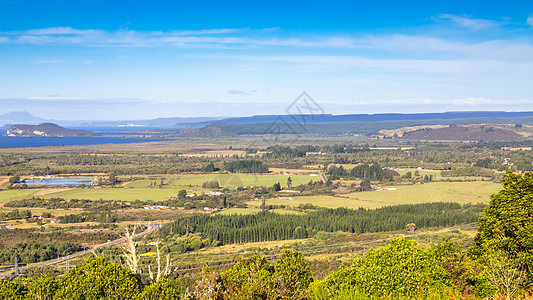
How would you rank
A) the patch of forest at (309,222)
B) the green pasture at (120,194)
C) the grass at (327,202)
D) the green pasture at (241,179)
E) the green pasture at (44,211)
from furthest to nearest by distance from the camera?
the green pasture at (241,179), the green pasture at (120,194), the grass at (327,202), the green pasture at (44,211), the patch of forest at (309,222)

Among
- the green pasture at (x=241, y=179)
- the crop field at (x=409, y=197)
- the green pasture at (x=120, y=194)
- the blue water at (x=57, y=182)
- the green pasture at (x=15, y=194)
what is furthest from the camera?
the blue water at (x=57, y=182)

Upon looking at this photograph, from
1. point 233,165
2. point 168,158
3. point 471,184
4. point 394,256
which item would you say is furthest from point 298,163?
point 394,256

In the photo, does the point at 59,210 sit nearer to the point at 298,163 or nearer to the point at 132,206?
the point at 132,206

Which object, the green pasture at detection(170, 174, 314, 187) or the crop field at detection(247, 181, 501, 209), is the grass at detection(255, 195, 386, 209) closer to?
the crop field at detection(247, 181, 501, 209)

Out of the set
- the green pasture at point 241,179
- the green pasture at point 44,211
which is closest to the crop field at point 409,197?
the green pasture at point 241,179

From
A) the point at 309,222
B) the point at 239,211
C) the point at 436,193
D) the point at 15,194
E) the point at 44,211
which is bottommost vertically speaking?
the point at 436,193

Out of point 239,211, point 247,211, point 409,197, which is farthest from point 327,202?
point 239,211

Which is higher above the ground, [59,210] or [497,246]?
[497,246]

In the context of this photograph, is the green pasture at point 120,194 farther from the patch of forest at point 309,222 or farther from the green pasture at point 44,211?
the patch of forest at point 309,222

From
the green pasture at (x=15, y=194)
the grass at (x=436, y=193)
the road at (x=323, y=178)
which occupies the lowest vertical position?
the grass at (x=436, y=193)

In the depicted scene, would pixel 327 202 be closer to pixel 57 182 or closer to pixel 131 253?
pixel 131 253

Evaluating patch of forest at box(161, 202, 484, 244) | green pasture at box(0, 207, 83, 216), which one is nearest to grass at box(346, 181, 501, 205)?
patch of forest at box(161, 202, 484, 244)
